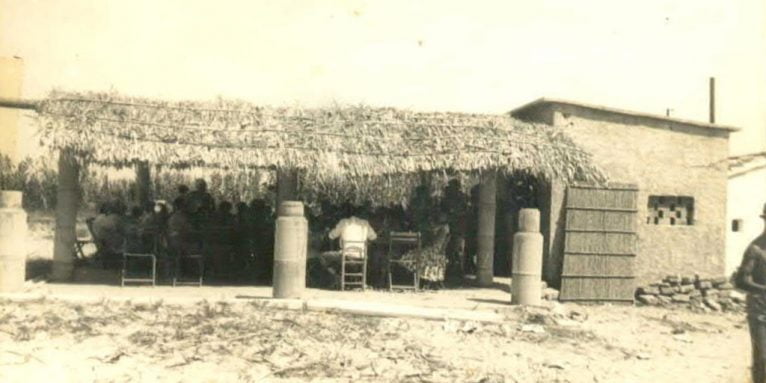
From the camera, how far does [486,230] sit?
12492mm

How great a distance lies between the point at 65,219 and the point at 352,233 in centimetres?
466

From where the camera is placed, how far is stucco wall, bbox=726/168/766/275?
57.1 ft

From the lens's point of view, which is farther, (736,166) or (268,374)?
(736,166)

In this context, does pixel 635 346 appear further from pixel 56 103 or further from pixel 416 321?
pixel 56 103

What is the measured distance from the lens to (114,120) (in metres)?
10.9

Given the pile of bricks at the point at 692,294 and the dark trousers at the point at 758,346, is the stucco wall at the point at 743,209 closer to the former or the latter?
the pile of bricks at the point at 692,294

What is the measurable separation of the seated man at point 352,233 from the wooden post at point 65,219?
13.9 feet

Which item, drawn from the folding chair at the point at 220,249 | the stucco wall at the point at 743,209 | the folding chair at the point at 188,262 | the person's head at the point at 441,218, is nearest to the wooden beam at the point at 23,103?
the folding chair at the point at 188,262

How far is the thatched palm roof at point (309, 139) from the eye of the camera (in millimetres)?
10695

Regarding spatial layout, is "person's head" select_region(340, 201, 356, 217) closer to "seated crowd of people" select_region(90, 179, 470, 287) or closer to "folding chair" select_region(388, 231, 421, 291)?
"seated crowd of people" select_region(90, 179, 470, 287)

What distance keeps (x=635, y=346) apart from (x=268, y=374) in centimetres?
511

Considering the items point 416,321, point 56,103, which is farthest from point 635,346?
point 56,103

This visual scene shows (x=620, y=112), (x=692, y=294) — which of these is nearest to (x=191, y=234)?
(x=620, y=112)

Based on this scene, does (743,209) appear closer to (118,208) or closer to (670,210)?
(670,210)
